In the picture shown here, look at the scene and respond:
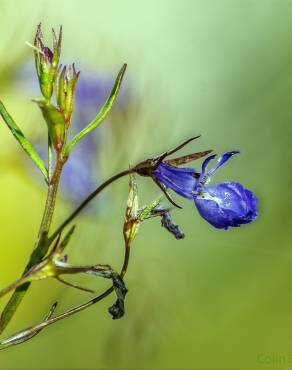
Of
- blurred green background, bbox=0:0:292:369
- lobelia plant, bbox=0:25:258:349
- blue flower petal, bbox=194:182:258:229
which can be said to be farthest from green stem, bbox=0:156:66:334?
blurred green background, bbox=0:0:292:369

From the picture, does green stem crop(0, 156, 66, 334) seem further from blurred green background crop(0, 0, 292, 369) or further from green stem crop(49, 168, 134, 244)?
blurred green background crop(0, 0, 292, 369)

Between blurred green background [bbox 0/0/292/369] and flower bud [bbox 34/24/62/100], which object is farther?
blurred green background [bbox 0/0/292/369]

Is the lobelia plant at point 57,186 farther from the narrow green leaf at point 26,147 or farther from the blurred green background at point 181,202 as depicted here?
the blurred green background at point 181,202

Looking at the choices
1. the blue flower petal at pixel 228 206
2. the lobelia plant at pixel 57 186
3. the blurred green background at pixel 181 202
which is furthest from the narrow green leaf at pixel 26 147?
the blurred green background at pixel 181 202

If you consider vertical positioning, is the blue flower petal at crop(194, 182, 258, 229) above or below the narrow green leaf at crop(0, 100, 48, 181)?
below

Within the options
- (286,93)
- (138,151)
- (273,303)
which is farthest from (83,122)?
(273,303)

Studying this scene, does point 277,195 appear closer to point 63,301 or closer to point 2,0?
point 63,301
